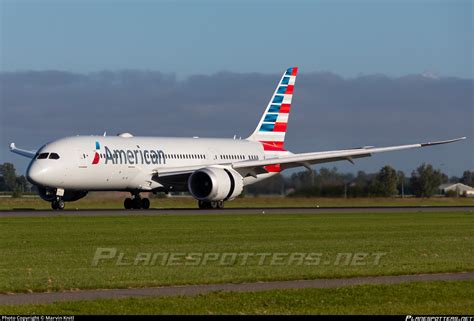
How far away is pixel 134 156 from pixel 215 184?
5.08 metres

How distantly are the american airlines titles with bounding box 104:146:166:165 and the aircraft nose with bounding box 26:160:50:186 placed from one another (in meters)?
3.86

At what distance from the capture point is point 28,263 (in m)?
24.6

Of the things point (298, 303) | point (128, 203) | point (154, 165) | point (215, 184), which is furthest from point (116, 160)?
point (298, 303)

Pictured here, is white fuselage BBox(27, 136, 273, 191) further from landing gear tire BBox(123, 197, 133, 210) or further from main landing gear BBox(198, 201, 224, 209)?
main landing gear BBox(198, 201, 224, 209)

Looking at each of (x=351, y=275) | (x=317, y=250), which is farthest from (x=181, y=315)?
(x=317, y=250)

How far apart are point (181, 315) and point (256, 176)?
48553 millimetres

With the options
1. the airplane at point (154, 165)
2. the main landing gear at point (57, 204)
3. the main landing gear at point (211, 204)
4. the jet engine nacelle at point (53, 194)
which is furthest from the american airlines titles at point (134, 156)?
the main landing gear at point (211, 204)

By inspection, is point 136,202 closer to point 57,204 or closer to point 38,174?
point 57,204

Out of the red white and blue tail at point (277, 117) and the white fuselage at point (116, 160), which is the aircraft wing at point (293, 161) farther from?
the red white and blue tail at point (277, 117)

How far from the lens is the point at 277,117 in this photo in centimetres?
7206

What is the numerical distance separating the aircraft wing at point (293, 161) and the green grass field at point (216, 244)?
11.7 m

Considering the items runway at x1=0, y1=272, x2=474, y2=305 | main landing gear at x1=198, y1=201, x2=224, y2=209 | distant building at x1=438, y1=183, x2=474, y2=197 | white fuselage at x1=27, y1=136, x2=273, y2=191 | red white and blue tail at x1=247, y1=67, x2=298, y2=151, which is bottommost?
main landing gear at x1=198, y1=201, x2=224, y2=209

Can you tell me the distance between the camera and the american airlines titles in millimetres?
56781

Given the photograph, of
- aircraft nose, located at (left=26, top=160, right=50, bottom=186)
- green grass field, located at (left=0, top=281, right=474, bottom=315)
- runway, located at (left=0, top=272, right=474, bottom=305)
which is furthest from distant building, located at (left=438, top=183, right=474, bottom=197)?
green grass field, located at (left=0, top=281, right=474, bottom=315)
